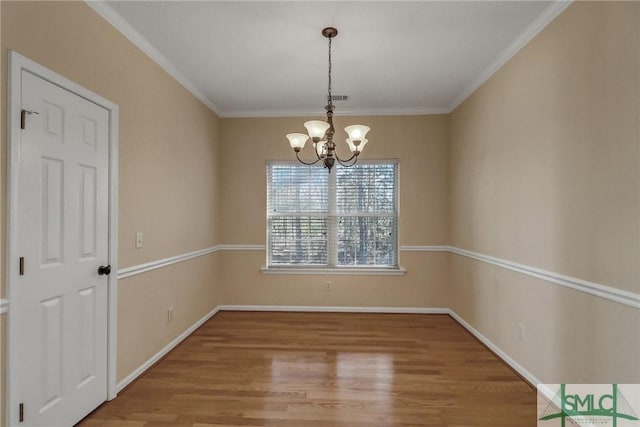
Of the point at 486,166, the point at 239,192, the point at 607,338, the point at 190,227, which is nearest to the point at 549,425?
the point at 607,338

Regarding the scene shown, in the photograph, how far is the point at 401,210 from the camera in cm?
405

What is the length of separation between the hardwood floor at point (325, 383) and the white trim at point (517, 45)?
8.63 ft

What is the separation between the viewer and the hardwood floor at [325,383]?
1.97m

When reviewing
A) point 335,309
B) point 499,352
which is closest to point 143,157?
point 335,309

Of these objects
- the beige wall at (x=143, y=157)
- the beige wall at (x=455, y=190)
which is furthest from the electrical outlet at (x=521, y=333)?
the beige wall at (x=143, y=157)

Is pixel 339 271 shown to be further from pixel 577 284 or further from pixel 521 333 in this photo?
pixel 577 284

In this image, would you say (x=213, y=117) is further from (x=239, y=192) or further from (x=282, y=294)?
(x=282, y=294)

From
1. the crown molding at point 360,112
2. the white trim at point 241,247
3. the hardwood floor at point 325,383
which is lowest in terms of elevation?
the hardwood floor at point 325,383

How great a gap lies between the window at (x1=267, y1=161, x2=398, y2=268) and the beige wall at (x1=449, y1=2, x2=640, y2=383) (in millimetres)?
1282

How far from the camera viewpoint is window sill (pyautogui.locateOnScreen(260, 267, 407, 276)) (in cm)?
404

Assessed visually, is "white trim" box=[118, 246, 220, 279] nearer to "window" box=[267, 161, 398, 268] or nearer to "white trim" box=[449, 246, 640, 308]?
"window" box=[267, 161, 398, 268]

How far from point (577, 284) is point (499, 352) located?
1.21 m

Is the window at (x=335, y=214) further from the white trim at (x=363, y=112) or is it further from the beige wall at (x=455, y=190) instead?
the white trim at (x=363, y=112)

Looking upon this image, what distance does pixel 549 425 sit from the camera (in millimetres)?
1921
